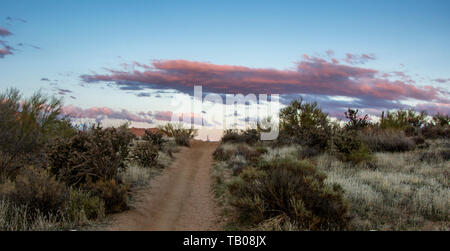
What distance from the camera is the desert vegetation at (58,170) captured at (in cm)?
707

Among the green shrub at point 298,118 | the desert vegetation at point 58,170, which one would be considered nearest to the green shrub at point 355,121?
the green shrub at point 298,118

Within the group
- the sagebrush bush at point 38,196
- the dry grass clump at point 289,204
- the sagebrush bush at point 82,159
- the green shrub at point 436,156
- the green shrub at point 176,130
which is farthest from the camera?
the green shrub at point 176,130

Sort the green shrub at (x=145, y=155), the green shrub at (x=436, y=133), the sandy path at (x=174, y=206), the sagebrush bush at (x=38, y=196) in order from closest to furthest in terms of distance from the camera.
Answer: the sagebrush bush at (x=38, y=196) → the sandy path at (x=174, y=206) → the green shrub at (x=145, y=155) → the green shrub at (x=436, y=133)

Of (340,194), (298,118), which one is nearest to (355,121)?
(298,118)

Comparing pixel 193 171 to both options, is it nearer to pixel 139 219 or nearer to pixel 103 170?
pixel 103 170

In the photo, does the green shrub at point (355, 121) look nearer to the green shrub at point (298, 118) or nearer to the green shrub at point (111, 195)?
the green shrub at point (298, 118)

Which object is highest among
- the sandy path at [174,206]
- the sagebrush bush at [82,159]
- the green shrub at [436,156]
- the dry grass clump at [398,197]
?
the sagebrush bush at [82,159]

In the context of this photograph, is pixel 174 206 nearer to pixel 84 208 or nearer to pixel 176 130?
pixel 84 208

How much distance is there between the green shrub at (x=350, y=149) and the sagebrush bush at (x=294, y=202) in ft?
27.0

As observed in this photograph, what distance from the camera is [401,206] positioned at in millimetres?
8484

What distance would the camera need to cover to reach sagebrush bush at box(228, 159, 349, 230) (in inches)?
267
